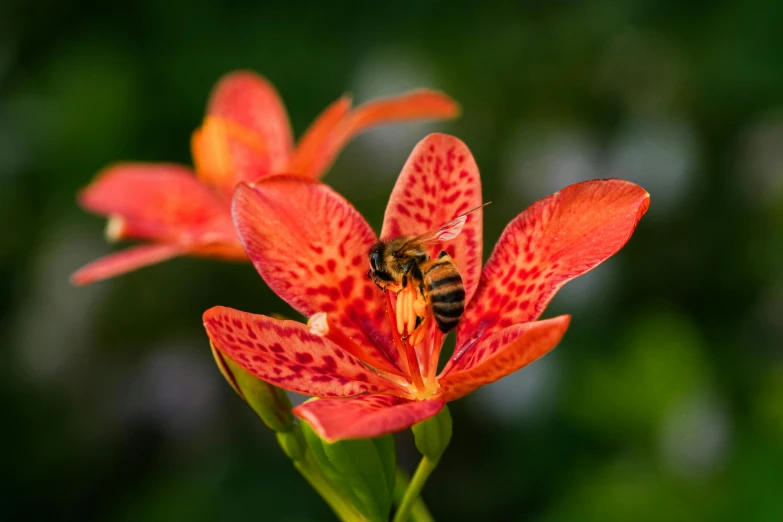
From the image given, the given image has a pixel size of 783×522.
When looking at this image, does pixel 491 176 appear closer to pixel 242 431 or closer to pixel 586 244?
pixel 242 431

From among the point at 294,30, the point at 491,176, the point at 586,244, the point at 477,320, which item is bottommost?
the point at 491,176

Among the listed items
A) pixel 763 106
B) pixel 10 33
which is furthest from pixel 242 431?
pixel 763 106

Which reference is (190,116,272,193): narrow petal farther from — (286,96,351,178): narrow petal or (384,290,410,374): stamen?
(384,290,410,374): stamen

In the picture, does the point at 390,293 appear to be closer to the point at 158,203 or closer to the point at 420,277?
the point at 420,277

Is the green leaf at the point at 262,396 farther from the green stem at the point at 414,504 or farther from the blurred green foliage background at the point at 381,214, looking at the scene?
the blurred green foliage background at the point at 381,214

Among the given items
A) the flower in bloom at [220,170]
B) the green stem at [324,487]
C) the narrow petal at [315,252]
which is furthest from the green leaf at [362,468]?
the flower in bloom at [220,170]

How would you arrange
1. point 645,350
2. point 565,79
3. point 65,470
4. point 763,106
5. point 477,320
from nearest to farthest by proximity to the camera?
point 477,320, point 645,350, point 65,470, point 763,106, point 565,79

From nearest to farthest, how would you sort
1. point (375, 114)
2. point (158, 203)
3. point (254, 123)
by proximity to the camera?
point (375, 114)
point (158, 203)
point (254, 123)

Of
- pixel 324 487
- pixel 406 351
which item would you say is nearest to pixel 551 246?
pixel 406 351
